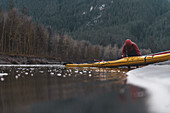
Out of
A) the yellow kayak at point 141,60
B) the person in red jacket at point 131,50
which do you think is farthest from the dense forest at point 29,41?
the person in red jacket at point 131,50

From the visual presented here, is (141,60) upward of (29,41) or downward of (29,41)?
downward

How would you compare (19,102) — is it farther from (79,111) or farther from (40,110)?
(79,111)

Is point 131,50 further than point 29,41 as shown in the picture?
No

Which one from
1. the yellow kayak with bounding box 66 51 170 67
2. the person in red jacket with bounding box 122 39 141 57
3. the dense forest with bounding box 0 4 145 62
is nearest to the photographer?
the yellow kayak with bounding box 66 51 170 67

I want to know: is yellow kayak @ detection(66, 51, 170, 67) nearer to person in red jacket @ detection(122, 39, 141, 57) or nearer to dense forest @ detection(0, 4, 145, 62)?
person in red jacket @ detection(122, 39, 141, 57)

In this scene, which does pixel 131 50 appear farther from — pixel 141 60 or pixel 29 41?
pixel 29 41

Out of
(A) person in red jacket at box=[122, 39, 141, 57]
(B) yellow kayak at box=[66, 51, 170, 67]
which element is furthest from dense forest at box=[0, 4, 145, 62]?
(A) person in red jacket at box=[122, 39, 141, 57]

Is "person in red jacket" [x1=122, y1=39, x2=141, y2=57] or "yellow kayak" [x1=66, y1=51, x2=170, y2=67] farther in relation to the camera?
"person in red jacket" [x1=122, y1=39, x2=141, y2=57]

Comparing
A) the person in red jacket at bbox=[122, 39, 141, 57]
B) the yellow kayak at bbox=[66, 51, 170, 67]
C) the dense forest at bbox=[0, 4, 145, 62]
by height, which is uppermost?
the dense forest at bbox=[0, 4, 145, 62]

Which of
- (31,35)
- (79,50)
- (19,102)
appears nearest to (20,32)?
(31,35)

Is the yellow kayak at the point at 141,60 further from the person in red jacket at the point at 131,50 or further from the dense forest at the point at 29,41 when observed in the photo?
the dense forest at the point at 29,41

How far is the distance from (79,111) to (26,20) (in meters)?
74.7

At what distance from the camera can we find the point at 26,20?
71.4m

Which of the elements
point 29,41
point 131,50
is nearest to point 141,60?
point 131,50
